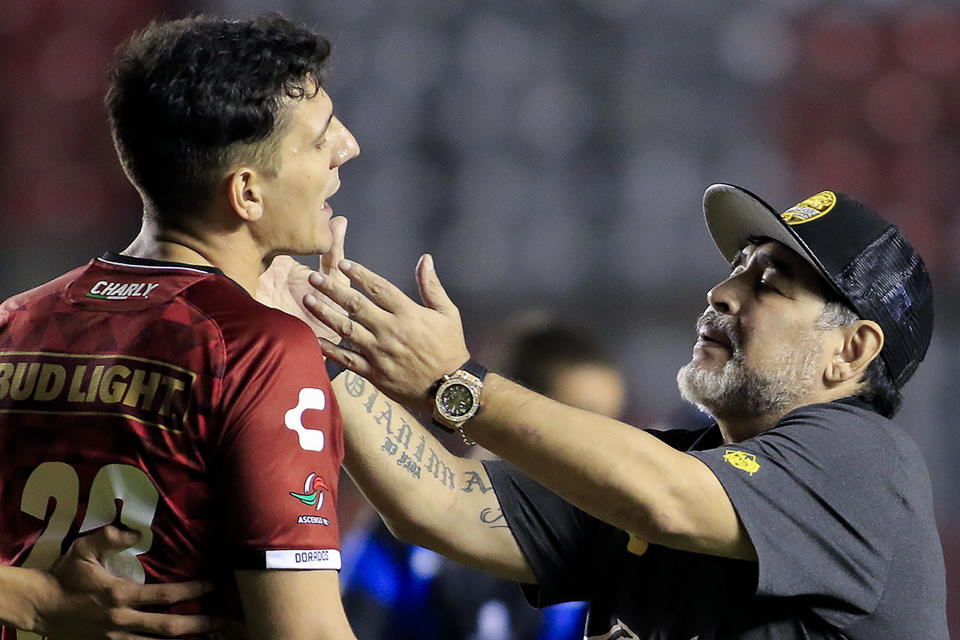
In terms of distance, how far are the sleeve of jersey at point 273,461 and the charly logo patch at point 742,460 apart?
71 centimetres

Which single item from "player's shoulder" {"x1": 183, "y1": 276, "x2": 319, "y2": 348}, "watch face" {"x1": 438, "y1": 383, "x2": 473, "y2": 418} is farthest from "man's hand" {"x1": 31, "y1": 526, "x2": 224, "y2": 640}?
"watch face" {"x1": 438, "y1": 383, "x2": 473, "y2": 418}

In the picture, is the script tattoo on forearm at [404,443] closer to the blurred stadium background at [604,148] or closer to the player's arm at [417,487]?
the player's arm at [417,487]

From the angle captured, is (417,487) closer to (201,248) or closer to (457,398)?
(457,398)

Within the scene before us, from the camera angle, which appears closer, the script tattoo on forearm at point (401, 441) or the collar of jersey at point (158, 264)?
the collar of jersey at point (158, 264)

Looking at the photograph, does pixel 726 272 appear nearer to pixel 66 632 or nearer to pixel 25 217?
pixel 25 217

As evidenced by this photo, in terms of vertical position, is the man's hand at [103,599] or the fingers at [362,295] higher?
the fingers at [362,295]

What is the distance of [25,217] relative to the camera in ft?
16.8

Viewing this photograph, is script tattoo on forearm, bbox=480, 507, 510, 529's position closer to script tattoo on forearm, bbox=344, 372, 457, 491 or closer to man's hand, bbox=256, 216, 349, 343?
script tattoo on forearm, bbox=344, 372, 457, 491

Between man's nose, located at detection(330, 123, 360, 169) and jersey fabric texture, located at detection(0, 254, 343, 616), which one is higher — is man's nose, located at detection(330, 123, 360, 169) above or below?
above

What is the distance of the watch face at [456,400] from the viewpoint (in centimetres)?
173

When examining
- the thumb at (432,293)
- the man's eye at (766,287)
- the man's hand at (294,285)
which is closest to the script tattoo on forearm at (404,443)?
the man's hand at (294,285)

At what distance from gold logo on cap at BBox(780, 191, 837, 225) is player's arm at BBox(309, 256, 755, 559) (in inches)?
21.6

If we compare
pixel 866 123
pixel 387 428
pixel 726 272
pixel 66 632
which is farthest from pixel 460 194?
pixel 66 632

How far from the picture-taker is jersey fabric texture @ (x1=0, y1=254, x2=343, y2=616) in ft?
4.25
